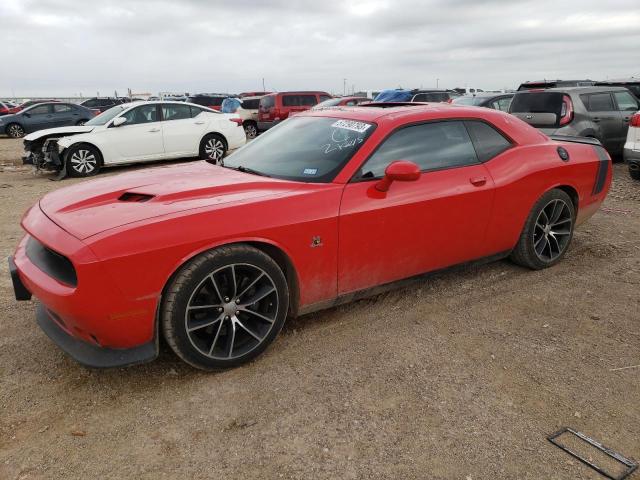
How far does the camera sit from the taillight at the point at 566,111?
8.40 metres

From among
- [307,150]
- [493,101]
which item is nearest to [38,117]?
[493,101]

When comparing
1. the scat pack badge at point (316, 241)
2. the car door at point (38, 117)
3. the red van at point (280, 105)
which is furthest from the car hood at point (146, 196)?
the car door at point (38, 117)

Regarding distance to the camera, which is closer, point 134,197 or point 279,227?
point 279,227

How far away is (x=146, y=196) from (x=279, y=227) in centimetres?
83

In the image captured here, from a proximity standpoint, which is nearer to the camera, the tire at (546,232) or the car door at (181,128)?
the tire at (546,232)

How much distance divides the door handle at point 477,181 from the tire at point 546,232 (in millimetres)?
723

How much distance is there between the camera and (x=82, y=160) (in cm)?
956

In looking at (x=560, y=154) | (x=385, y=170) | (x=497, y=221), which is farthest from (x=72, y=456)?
(x=560, y=154)

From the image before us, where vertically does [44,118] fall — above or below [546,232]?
above

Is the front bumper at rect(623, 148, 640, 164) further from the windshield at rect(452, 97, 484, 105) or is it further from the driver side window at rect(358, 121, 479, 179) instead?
the driver side window at rect(358, 121, 479, 179)

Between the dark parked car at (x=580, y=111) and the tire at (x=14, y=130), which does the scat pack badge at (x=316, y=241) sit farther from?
the tire at (x=14, y=130)

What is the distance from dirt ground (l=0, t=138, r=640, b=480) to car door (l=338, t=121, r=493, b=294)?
16.0 inches

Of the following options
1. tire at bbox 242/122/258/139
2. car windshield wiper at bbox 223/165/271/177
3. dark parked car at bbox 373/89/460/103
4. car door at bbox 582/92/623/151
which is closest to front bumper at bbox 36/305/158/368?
car windshield wiper at bbox 223/165/271/177

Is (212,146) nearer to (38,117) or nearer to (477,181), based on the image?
(477,181)
